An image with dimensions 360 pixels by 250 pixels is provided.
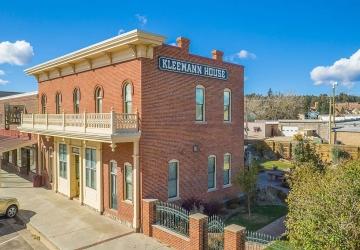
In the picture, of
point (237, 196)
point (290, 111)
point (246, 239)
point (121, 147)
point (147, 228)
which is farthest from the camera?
point (290, 111)

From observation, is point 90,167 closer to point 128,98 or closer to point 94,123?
point 94,123

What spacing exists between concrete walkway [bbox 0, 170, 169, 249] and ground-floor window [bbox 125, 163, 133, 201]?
147 cm

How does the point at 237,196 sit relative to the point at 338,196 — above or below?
below

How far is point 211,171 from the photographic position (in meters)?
20.0

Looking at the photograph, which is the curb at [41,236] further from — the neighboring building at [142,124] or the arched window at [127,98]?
the arched window at [127,98]

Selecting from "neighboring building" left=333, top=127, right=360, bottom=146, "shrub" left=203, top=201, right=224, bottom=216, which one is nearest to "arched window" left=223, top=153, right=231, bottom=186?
"shrub" left=203, top=201, right=224, bottom=216

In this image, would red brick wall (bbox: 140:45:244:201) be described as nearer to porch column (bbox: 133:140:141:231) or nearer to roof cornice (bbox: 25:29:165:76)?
porch column (bbox: 133:140:141:231)

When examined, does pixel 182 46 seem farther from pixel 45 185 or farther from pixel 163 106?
pixel 45 185

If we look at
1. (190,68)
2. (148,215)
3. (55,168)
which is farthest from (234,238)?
(55,168)

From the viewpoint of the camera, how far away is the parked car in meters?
17.5

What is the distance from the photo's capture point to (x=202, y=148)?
1902 centimetres

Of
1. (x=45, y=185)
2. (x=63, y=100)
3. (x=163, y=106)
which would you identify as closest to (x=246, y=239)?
(x=163, y=106)

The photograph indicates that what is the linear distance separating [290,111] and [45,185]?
310ft

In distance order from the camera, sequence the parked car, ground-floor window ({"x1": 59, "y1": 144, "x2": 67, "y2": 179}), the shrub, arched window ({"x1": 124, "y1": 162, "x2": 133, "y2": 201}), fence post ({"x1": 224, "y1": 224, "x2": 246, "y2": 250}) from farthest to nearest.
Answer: ground-floor window ({"x1": 59, "y1": 144, "x2": 67, "y2": 179}) → the shrub → the parked car → arched window ({"x1": 124, "y1": 162, "x2": 133, "y2": 201}) → fence post ({"x1": 224, "y1": 224, "x2": 246, "y2": 250})
